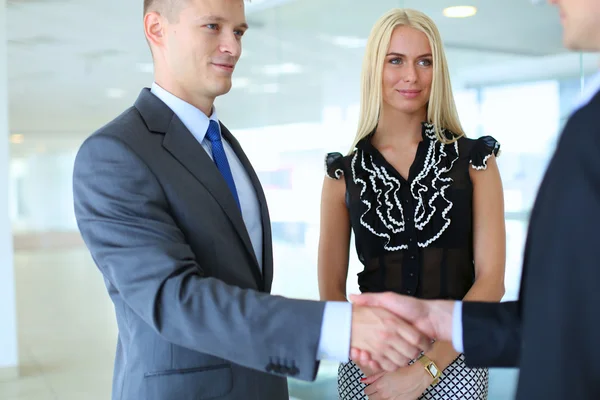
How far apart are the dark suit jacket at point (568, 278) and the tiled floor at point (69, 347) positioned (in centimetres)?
320

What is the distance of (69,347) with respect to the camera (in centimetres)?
674

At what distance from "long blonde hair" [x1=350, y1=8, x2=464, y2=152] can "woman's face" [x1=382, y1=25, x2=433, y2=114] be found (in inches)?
0.8

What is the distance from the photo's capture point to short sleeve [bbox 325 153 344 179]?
2391mm

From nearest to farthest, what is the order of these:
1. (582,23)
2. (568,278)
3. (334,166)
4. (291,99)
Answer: (568,278)
(582,23)
(334,166)
(291,99)

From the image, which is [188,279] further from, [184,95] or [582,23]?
[582,23]

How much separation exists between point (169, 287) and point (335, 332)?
0.38 meters

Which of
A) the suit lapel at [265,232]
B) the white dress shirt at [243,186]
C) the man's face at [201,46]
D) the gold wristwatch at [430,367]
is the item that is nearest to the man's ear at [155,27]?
the man's face at [201,46]

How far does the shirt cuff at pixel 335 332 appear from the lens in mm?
1547

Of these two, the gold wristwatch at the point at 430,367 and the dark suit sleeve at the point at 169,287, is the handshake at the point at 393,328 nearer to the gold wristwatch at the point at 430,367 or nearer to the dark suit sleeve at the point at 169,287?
the dark suit sleeve at the point at 169,287

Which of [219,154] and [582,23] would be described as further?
[219,154]

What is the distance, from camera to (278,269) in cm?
549

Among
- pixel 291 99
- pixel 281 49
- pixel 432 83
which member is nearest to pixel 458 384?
pixel 432 83

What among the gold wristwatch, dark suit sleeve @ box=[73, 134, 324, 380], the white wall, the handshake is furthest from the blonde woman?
the white wall

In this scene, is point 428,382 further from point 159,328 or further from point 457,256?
point 159,328
